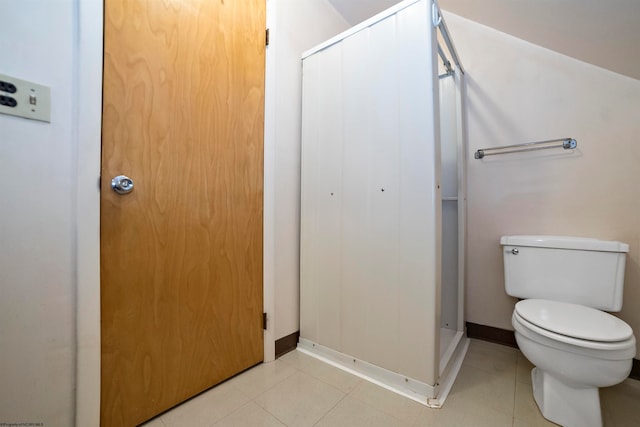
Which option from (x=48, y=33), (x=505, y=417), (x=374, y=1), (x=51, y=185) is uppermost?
(x=374, y=1)

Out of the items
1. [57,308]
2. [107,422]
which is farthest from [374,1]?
[107,422]

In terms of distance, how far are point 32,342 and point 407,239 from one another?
4.44 ft

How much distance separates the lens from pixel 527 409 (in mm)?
1018

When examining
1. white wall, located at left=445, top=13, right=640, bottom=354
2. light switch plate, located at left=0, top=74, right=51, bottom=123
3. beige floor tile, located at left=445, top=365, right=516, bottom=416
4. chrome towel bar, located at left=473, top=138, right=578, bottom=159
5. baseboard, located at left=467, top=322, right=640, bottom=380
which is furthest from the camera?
baseboard, located at left=467, top=322, right=640, bottom=380

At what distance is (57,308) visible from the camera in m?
0.78

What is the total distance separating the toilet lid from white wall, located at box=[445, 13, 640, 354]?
45cm

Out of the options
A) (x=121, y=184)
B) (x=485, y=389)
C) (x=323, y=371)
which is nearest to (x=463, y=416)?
(x=485, y=389)

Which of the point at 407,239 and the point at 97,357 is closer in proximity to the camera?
the point at 97,357

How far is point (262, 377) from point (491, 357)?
1.31 meters

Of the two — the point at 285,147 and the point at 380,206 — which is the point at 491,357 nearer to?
the point at 380,206

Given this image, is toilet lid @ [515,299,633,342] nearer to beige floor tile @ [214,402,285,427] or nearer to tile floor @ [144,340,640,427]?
tile floor @ [144,340,640,427]

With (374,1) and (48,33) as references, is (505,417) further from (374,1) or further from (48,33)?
(374,1)

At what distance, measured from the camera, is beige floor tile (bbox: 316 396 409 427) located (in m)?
0.94

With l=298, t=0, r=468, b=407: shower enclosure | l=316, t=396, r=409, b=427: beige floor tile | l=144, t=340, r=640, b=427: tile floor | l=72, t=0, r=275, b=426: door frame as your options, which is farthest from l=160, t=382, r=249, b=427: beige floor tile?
l=298, t=0, r=468, b=407: shower enclosure
